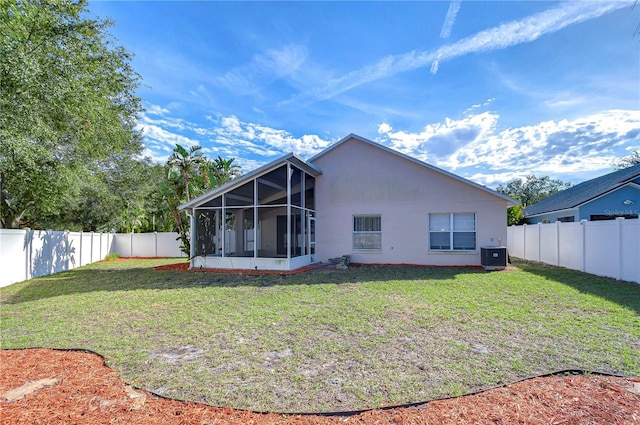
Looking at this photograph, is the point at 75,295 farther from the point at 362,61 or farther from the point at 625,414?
the point at 362,61

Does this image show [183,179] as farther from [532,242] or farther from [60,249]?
[532,242]

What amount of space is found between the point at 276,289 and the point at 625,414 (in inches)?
278

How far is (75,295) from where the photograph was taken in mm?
8336

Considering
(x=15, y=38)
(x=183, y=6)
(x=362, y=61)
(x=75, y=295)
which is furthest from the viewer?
(x=362, y=61)

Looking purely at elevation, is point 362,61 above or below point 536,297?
above

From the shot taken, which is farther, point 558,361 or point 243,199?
point 243,199

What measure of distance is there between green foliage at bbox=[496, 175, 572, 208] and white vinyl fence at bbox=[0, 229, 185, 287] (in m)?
48.9

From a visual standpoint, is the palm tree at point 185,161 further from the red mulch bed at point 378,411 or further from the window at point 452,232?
the red mulch bed at point 378,411

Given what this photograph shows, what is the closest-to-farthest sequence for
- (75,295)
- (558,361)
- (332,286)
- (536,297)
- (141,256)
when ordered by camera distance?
(558,361) < (536,297) < (75,295) < (332,286) < (141,256)

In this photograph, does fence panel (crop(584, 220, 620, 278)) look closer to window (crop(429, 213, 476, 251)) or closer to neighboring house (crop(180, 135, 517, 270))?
neighboring house (crop(180, 135, 517, 270))

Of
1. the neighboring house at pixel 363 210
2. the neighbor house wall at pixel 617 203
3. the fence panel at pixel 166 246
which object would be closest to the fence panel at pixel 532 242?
the neighboring house at pixel 363 210

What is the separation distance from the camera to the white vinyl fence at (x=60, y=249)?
10.3m

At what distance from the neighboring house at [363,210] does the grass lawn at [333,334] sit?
3763 millimetres

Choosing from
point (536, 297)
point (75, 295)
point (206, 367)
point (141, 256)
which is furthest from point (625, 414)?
point (141, 256)
